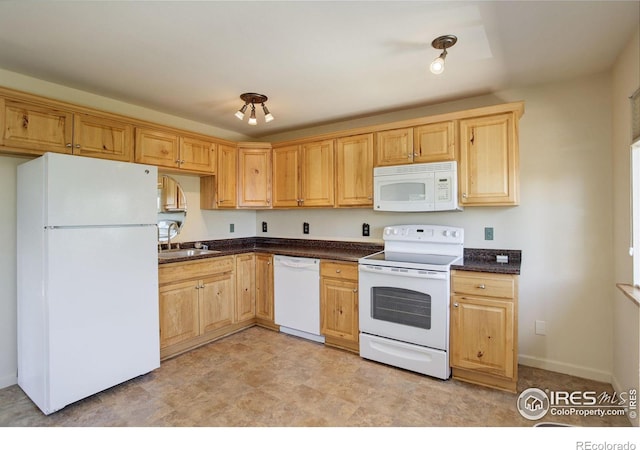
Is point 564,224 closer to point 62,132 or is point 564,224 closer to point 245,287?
point 245,287

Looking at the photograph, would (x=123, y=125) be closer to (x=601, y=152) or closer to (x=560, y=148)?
(x=560, y=148)

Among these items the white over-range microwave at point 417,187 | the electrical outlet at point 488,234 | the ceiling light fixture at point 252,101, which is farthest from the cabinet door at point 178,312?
the electrical outlet at point 488,234

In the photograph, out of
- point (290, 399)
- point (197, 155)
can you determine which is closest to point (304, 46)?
point (197, 155)

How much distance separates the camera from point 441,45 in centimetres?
203

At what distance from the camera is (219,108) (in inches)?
128

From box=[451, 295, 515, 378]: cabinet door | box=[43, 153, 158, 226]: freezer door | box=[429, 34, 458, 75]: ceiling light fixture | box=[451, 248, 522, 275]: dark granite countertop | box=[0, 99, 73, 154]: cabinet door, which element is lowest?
box=[451, 295, 515, 378]: cabinet door

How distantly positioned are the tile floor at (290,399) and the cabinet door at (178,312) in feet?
0.74

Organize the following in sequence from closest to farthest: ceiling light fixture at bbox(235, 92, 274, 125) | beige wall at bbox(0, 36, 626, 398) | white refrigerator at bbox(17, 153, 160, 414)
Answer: white refrigerator at bbox(17, 153, 160, 414)
beige wall at bbox(0, 36, 626, 398)
ceiling light fixture at bbox(235, 92, 274, 125)

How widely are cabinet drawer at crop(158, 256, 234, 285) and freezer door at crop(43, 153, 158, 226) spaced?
53 cm

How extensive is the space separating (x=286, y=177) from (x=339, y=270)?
137cm

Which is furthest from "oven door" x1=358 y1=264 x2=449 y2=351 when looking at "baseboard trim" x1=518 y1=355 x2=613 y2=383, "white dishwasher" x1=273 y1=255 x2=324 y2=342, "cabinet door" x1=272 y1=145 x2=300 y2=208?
"cabinet door" x1=272 y1=145 x2=300 y2=208

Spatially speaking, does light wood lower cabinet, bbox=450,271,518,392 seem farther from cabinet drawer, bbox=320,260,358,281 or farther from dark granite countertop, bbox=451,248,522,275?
cabinet drawer, bbox=320,260,358,281

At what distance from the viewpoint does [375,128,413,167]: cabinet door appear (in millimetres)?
2949

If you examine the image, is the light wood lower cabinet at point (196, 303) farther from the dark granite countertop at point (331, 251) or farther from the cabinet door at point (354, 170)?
the cabinet door at point (354, 170)
